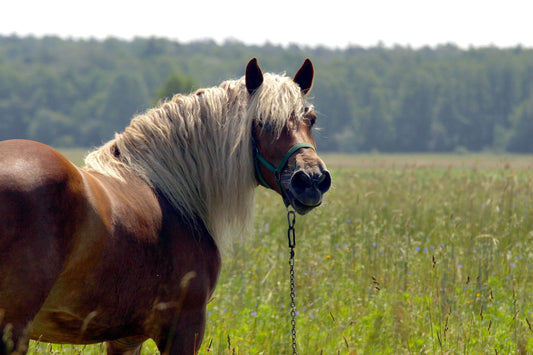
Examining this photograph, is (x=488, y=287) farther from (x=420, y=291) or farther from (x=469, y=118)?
(x=469, y=118)

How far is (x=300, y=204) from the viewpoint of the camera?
125 inches

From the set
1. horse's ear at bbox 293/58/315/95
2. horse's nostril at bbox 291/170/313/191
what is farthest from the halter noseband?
horse's ear at bbox 293/58/315/95

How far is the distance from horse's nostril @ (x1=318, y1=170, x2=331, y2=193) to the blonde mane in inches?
16.9

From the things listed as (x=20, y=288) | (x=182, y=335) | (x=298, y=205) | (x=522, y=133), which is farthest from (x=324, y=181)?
(x=522, y=133)

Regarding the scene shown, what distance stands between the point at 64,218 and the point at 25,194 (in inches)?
7.3

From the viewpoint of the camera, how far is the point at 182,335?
2.88 meters

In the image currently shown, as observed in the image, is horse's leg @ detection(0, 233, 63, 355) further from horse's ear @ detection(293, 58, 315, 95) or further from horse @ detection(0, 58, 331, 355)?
horse's ear @ detection(293, 58, 315, 95)

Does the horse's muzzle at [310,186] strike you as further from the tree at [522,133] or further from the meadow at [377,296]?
the tree at [522,133]

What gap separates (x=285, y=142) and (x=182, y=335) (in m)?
1.20

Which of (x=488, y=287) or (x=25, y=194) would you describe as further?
(x=488, y=287)

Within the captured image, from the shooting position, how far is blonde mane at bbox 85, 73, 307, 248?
3.26 metres

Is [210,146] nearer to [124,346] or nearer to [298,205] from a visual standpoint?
[298,205]

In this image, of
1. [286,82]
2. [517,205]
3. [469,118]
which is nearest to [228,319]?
[286,82]

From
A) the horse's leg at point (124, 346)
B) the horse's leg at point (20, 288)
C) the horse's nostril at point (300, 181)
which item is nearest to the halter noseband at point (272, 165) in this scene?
the horse's nostril at point (300, 181)
